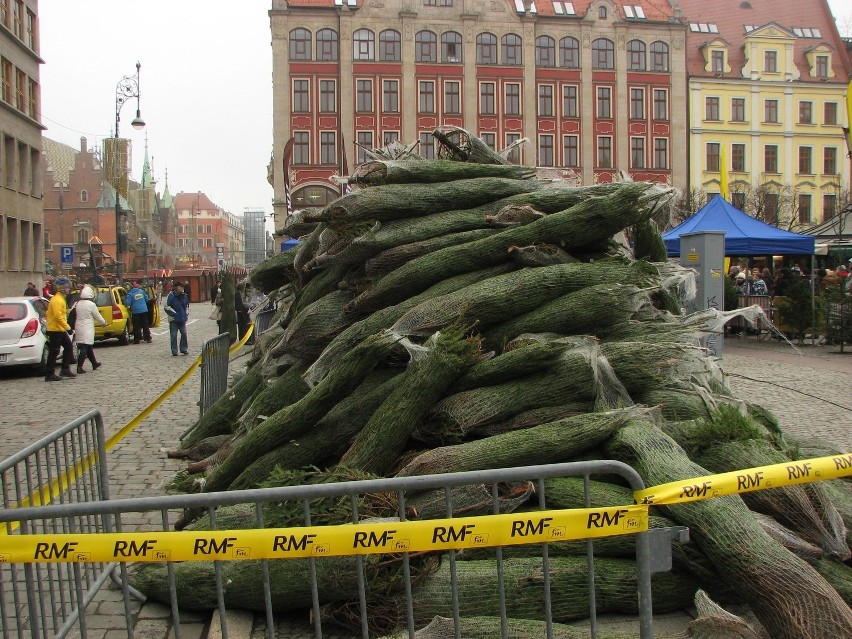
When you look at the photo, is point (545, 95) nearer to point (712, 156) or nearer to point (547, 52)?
point (547, 52)

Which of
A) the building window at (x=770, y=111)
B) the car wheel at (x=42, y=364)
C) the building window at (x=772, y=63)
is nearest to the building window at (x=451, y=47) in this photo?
the building window at (x=772, y=63)

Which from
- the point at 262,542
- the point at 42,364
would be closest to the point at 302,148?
the point at 42,364

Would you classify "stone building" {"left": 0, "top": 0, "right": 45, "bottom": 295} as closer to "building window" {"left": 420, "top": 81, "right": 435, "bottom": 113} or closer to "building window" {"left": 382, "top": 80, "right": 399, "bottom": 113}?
"building window" {"left": 382, "top": 80, "right": 399, "bottom": 113}

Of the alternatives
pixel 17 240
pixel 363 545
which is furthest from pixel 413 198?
pixel 17 240

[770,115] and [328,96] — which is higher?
[770,115]

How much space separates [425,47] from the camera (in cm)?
5219

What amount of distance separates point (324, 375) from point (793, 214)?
5024 cm

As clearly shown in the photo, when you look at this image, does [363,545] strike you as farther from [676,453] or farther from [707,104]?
[707,104]

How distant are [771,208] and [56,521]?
53.5m

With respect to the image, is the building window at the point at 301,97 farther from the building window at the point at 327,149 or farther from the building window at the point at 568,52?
the building window at the point at 568,52

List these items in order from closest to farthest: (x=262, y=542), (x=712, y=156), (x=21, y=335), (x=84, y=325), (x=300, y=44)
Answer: (x=262, y=542) → (x=21, y=335) → (x=84, y=325) → (x=300, y=44) → (x=712, y=156)

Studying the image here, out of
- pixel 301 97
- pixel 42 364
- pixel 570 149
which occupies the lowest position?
pixel 42 364

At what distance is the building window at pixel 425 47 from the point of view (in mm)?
52031

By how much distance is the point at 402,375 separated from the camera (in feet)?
16.7
